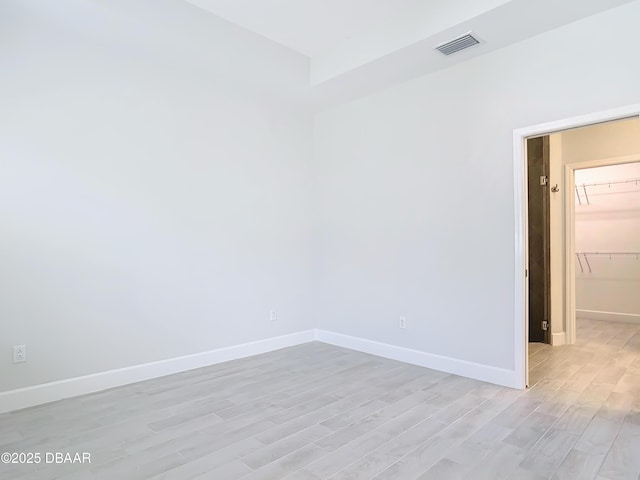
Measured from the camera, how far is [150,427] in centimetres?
255

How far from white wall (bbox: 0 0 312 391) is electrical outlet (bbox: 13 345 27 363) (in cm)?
4

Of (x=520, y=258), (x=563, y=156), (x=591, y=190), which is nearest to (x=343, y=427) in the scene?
(x=520, y=258)

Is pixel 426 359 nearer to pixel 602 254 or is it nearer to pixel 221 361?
pixel 221 361

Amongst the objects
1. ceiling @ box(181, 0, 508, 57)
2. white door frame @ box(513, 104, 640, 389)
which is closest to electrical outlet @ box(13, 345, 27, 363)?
ceiling @ box(181, 0, 508, 57)

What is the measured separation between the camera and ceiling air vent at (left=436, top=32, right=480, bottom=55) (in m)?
3.14

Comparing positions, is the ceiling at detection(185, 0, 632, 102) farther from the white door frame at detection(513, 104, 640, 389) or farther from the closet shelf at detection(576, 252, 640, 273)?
the closet shelf at detection(576, 252, 640, 273)

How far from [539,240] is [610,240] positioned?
8.12 feet

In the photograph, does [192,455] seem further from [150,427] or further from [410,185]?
[410,185]

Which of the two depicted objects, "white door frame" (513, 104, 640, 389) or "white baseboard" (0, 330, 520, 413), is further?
"white door frame" (513, 104, 640, 389)

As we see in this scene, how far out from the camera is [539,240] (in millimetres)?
4867

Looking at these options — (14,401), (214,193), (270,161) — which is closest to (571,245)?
(270,161)

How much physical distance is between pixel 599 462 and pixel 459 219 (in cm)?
207

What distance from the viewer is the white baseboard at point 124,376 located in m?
2.85

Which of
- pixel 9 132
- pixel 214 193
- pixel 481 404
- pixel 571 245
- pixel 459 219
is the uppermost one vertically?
pixel 9 132
